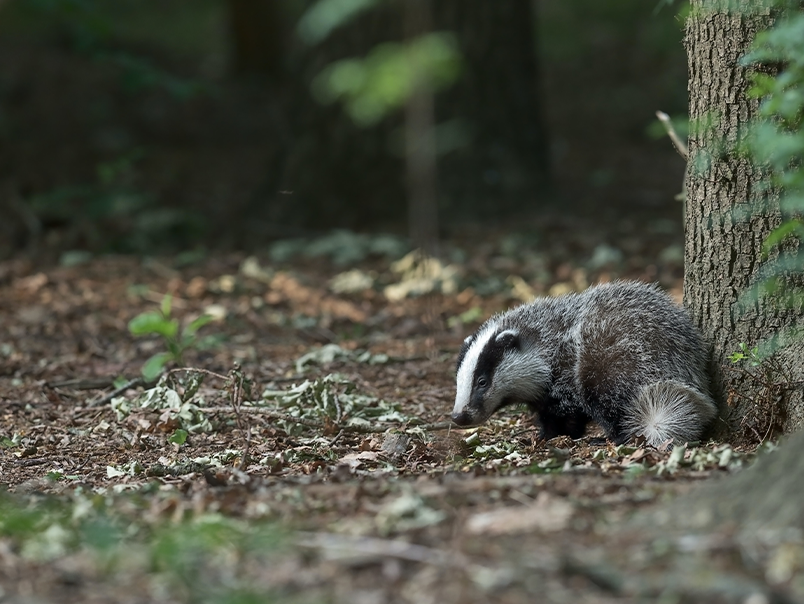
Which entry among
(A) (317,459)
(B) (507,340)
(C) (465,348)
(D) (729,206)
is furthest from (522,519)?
(C) (465,348)

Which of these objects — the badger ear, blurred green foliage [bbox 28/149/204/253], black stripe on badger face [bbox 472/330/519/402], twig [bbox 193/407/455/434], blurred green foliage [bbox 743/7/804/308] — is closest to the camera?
blurred green foliage [bbox 743/7/804/308]

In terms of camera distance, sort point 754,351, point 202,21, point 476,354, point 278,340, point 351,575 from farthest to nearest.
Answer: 1. point 202,21
2. point 278,340
3. point 476,354
4. point 754,351
5. point 351,575

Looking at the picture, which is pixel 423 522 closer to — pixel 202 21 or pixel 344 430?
pixel 344 430

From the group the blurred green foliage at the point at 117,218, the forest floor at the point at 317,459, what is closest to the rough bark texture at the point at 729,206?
the forest floor at the point at 317,459

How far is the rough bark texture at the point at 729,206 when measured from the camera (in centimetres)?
496

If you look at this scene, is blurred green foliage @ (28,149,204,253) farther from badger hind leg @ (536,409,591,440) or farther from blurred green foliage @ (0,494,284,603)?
blurred green foliage @ (0,494,284,603)

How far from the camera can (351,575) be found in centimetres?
303

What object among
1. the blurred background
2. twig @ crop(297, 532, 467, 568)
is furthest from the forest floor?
the blurred background

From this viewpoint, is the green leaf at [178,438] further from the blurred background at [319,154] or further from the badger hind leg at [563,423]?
the blurred background at [319,154]

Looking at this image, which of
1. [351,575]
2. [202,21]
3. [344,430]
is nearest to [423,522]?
[351,575]

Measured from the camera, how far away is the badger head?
600 cm

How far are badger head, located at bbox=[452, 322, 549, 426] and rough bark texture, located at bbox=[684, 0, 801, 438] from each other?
1143 millimetres

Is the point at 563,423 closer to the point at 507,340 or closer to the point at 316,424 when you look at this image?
the point at 507,340

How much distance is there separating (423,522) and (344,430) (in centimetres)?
230
